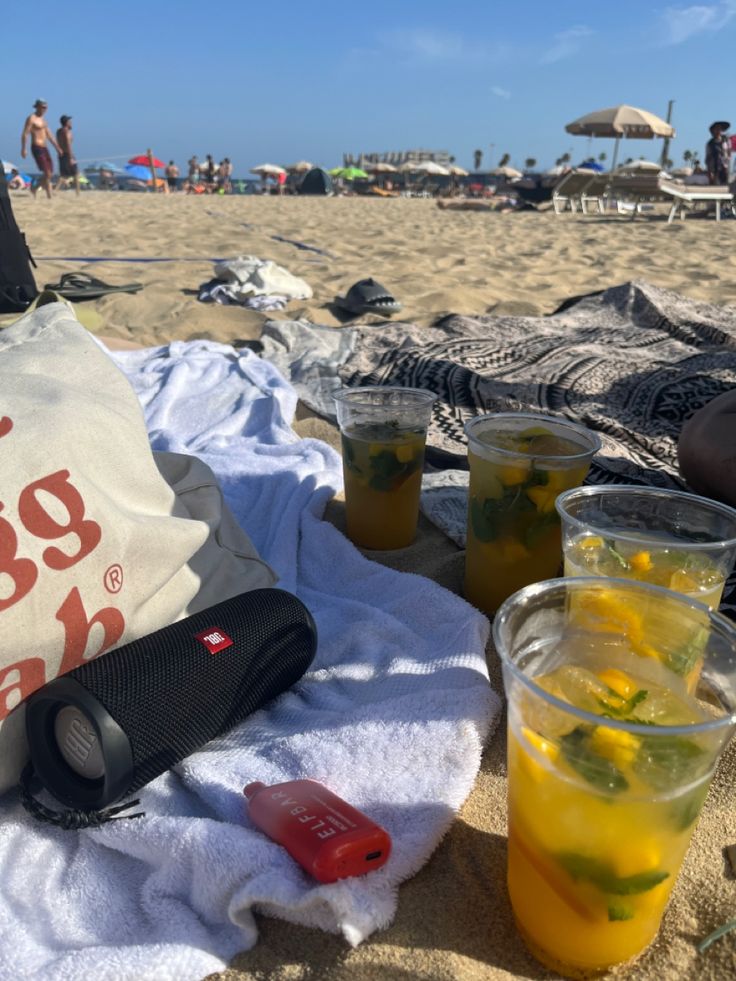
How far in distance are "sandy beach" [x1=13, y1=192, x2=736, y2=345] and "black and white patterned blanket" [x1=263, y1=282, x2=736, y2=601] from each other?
49cm

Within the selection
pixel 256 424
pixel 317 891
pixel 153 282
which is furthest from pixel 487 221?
pixel 317 891

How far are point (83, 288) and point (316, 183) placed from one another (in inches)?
664

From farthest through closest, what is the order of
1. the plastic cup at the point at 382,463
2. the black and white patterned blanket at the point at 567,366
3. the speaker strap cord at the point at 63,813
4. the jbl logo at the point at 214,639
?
the black and white patterned blanket at the point at 567,366, the plastic cup at the point at 382,463, the jbl logo at the point at 214,639, the speaker strap cord at the point at 63,813

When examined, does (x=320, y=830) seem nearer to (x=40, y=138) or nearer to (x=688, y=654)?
(x=688, y=654)

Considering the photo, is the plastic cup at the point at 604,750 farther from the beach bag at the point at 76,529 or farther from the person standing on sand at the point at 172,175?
the person standing on sand at the point at 172,175

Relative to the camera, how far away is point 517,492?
4.73 ft

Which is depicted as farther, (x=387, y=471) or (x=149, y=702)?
(x=387, y=471)

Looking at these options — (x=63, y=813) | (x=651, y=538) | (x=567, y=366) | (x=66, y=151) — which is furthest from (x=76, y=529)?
(x=66, y=151)

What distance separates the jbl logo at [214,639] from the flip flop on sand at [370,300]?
3.09 meters

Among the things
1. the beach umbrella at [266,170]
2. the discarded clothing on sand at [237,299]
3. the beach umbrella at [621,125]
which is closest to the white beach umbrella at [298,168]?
the beach umbrella at [266,170]

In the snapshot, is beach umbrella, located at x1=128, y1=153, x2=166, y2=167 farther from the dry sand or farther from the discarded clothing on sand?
the discarded clothing on sand

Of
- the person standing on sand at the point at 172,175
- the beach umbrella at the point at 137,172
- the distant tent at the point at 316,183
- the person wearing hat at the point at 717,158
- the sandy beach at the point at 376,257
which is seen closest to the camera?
the sandy beach at the point at 376,257

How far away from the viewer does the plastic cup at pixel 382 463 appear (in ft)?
→ 5.68

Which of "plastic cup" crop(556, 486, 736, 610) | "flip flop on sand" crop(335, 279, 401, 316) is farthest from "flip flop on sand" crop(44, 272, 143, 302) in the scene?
"plastic cup" crop(556, 486, 736, 610)
